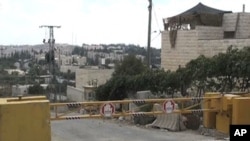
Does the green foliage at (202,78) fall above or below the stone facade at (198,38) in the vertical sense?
below

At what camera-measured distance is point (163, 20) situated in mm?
37438

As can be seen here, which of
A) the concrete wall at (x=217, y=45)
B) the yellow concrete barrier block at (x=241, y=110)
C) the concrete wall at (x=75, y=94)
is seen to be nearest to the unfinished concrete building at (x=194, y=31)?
the concrete wall at (x=217, y=45)

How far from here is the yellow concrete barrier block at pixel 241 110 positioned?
10.0m

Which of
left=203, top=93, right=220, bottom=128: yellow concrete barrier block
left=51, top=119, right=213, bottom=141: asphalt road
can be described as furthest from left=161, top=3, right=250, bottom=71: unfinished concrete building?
left=203, top=93, right=220, bottom=128: yellow concrete barrier block

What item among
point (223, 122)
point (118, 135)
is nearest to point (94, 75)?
point (118, 135)

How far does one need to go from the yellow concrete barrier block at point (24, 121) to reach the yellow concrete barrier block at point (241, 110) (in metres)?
4.15

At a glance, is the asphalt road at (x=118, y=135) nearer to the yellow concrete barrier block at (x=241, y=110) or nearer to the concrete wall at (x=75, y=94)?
the yellow concrete barrier block at (x=241, y=110)

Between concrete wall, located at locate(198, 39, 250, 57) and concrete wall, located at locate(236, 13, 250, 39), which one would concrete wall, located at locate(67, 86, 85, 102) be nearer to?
concrete wall, located at locate(236, 13, 250, 39)

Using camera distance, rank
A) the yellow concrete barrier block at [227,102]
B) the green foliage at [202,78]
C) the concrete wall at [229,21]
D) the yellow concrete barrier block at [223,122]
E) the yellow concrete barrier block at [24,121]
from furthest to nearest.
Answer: the concrete wall at [229,21]
the green foliage at [202,78]
the yellow concrete barrier block at [223,122]
the yellow concrete barrier block at [227,102]
the yellow concrete barrier block at [24,121]

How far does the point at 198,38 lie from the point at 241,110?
22.9 metres

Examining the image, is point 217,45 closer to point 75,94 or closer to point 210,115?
point 210,115

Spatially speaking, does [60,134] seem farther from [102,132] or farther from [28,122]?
[28,122]

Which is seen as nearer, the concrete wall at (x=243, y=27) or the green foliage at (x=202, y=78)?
the green foliage at (x=202, y=78)

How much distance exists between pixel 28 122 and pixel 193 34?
2608 centimetres
